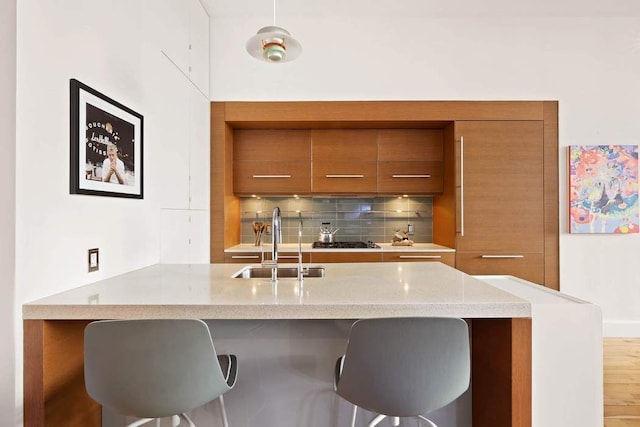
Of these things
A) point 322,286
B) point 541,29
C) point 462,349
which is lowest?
point 462,349

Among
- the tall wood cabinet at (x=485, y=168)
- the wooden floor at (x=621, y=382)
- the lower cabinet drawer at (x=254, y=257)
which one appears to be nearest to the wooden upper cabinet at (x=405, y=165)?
the tall wood cabinet at (x=485, y=168)

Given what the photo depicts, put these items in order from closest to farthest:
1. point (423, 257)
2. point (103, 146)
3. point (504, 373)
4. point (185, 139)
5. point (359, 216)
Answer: point (504, 373), point (103, 146), point (185, 139), point (423, 257), point (359, 216)

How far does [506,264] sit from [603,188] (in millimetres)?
1138

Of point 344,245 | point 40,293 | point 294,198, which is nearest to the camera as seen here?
point 40,293

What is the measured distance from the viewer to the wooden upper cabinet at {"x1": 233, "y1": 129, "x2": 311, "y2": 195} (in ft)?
12.4

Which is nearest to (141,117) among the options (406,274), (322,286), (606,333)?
(322,286)

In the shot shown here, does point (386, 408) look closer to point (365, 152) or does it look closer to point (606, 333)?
point (365, 152)

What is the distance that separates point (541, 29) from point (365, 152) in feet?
6.49

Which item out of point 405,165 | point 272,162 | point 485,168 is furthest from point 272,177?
point 485,168

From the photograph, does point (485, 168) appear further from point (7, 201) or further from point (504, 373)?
point (7, 201)

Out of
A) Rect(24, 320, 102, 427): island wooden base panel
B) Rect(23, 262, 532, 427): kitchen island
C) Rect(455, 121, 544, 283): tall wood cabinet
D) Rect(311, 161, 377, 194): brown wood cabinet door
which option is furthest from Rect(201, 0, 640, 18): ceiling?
Rect(24, 320, 102, 427): island wooden base panel

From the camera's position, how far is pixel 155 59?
2.35 m

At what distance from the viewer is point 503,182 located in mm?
3494

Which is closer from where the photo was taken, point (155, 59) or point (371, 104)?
point (155, 59)
